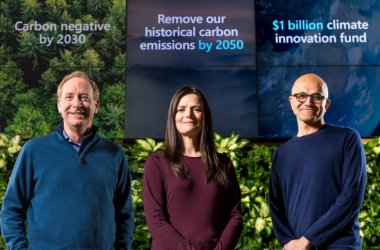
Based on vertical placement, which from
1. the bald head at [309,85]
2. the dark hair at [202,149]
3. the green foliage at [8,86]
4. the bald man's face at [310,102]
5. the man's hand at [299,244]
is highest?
the green foliage at [8,86]

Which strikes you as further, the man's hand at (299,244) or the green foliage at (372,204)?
the green foliage at (372,204)

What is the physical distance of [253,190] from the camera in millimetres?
3715

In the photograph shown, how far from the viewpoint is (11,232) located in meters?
2.34

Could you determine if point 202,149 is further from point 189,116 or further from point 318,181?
point 318,181

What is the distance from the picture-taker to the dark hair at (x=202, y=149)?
101 inches

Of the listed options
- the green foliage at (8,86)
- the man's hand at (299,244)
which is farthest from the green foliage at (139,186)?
the green foliage at (8,86)

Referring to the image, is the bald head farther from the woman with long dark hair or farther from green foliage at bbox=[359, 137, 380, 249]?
green foliage at bbox=[359, 137, 380, 249]

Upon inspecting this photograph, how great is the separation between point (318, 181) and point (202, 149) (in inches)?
22.1

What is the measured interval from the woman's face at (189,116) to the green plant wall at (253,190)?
1.24 meters

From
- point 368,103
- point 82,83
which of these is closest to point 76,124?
point 82,83

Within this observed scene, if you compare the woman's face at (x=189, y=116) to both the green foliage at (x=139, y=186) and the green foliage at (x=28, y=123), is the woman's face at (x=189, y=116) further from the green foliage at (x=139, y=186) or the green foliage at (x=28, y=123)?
the green foliage at (x=28, y=123)

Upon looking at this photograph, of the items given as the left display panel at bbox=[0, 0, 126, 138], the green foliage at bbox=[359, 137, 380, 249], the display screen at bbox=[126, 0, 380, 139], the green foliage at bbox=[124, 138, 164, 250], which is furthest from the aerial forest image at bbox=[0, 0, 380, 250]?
the green foliage at bbox=[359, 137, 380, 249]

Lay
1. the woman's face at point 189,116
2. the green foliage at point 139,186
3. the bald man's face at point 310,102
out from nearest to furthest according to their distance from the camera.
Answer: the woman's face at point 189,116, the bald man's face at point 310,102, the green foliage at point 139,186

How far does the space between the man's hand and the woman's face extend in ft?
2.23
